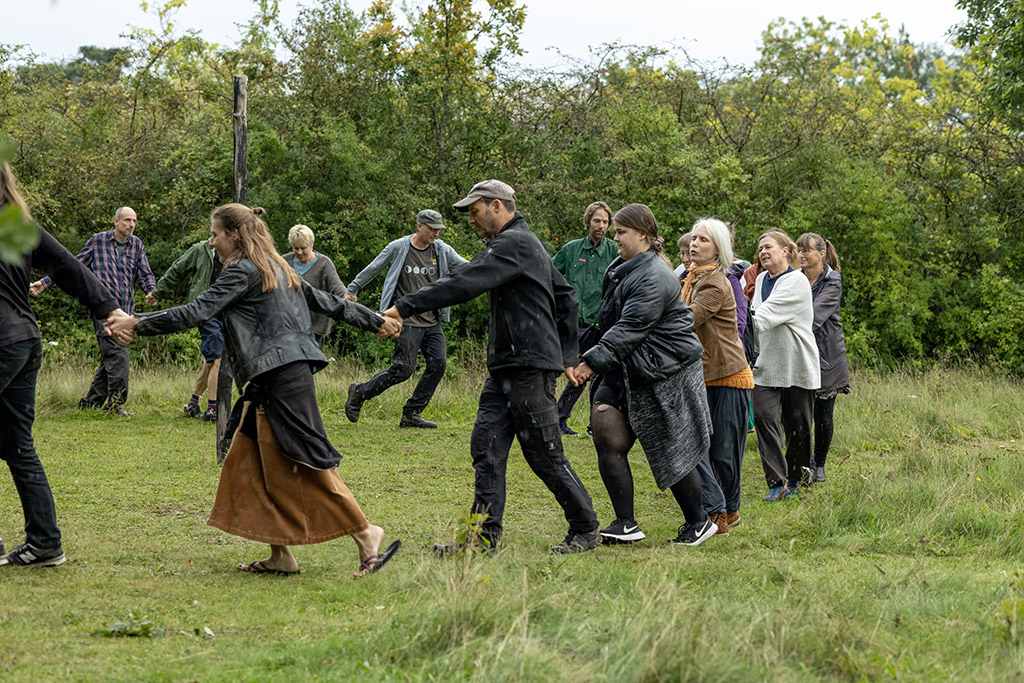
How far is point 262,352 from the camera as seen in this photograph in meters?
5.43

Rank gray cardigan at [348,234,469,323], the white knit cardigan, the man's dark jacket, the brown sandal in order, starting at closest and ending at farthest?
the brown sandal
the man's dark jacket
the white knit cardigan
gray cardigan at [348,234,469,323]

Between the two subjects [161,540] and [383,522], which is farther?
[383,522]

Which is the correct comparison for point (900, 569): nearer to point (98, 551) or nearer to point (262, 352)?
point (262, 352)

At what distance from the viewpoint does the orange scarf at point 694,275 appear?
695 centimetres

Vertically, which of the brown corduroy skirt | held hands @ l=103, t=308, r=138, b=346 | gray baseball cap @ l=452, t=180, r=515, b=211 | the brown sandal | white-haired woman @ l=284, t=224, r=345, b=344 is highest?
gray baseball cap @ l=452, t=180, r=515, b=211

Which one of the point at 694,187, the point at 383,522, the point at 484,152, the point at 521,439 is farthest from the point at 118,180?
the point at 521,439

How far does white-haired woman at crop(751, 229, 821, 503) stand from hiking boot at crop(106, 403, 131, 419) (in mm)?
7069

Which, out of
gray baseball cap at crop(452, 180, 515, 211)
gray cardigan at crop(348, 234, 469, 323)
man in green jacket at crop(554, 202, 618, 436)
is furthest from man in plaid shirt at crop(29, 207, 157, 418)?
gray baseball cap at crop(452, 180, 515, 211)

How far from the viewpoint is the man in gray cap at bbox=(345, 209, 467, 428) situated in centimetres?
1129

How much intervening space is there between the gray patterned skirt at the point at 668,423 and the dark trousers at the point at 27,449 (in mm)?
3208

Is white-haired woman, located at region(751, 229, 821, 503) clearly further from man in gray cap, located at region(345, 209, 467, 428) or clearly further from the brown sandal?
man in gray cap, located at region(345, 209, 467, 428)

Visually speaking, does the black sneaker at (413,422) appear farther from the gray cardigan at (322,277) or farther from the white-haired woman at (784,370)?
the white-haired woman at (784,370)

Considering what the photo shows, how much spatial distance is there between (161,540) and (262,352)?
170 cm

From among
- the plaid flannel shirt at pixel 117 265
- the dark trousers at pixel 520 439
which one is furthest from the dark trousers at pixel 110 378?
the dark trousers at pixel 520 439
